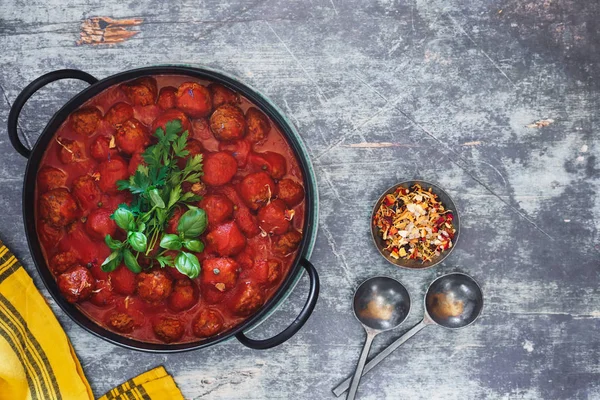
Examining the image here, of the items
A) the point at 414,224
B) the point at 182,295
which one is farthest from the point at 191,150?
the point at 414,224

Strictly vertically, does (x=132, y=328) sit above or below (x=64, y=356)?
above

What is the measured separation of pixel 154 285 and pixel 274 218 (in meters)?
0.51

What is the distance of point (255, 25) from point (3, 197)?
4.37ft

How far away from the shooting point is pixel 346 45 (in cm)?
251

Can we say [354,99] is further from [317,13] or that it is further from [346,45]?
[317,13]

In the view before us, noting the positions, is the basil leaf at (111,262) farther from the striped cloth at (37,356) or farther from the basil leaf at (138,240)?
the striped cloth at (37,356)

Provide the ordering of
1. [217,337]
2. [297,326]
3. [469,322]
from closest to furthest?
1. [297,326]
2. [217,337]
3. [469,322]

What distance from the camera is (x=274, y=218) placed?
7.20 feet

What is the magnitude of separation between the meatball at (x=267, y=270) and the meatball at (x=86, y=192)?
67cm

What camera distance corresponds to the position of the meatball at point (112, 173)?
86.4 inches

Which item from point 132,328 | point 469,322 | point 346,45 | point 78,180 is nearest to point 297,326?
point 132,328

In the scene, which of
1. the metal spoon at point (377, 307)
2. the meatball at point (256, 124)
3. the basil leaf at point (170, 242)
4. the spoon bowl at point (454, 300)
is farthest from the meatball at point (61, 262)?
the spoon bowl at point (454, 300)

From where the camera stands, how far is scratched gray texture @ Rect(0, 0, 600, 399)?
2508mm

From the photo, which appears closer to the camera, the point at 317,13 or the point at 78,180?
the point at 78,180
